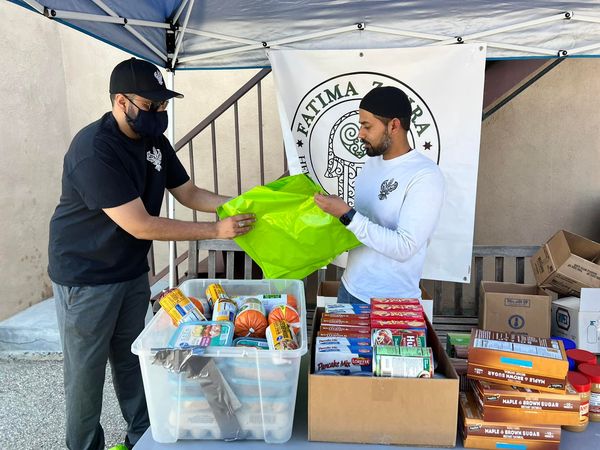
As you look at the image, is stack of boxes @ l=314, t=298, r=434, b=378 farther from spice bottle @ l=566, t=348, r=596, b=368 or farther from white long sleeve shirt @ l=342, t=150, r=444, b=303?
spice bottle @ l=566, t=348, r=596, b=368

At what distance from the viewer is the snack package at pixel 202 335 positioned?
1.12 metres

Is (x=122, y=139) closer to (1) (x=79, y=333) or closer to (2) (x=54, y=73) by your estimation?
(1) (x=79, y=333)

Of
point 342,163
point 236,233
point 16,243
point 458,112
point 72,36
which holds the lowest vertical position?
point 16,243

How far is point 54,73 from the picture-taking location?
4.67 meters

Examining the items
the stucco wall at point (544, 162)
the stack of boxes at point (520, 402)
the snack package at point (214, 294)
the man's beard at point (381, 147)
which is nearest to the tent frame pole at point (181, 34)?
the man's beard at point (381, 147)

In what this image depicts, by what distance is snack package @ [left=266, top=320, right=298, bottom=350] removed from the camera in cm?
113

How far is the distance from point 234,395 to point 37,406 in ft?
8.42

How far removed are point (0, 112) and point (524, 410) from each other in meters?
4.58

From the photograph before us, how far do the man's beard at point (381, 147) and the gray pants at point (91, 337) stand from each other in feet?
3.97

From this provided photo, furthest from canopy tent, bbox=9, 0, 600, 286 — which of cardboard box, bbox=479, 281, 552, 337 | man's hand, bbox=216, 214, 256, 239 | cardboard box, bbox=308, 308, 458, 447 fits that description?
cardboard box, bbox=308, 308, 458, 447

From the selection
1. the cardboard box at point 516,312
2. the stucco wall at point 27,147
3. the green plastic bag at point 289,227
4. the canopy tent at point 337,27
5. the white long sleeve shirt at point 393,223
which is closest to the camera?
the white long sleeve shirt at point 393,223

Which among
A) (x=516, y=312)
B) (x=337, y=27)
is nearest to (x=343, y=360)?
(x=516, y=312)

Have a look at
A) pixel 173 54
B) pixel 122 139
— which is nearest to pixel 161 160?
pixel 122 139

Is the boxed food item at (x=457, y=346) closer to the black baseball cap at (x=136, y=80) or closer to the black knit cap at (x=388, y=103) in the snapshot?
the black knit cap at (x=388, y=103)
